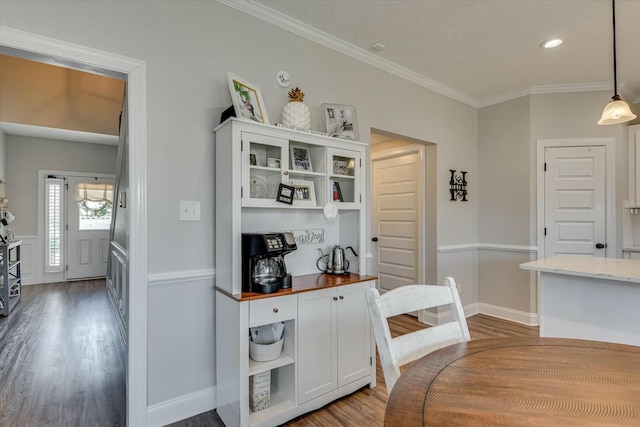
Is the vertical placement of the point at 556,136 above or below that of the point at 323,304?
above

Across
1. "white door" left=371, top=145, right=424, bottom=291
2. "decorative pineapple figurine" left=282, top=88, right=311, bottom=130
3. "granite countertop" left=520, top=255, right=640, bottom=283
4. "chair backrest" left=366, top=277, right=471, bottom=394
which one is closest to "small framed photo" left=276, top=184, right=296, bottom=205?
"decorative pineapple figurine" left=282, top=88, right=311, bottom=130

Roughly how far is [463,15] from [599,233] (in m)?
2.98

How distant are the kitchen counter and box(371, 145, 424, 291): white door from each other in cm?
171

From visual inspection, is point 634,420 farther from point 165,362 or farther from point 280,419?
point 165,362

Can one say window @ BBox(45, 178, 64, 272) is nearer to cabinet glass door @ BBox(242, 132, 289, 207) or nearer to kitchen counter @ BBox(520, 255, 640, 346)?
cabinet glass door @ BBox(242, 132, 289, 207)

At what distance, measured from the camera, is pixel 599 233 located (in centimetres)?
367

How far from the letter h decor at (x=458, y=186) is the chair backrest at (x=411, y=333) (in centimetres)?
276

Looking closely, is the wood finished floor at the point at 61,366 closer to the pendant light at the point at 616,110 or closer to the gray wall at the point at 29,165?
the gray wall at the point at 29,165

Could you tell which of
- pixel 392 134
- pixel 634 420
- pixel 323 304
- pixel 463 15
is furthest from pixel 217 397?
pixel 463 15

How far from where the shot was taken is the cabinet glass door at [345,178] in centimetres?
240

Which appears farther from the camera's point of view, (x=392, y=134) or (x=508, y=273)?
(x=508, y=273)

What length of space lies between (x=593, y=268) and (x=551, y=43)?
2.02m

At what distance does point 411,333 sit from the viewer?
4.01 feet

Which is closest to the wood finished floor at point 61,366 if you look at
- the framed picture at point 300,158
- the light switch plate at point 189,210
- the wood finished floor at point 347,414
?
the wood finished floor at point 347,414
